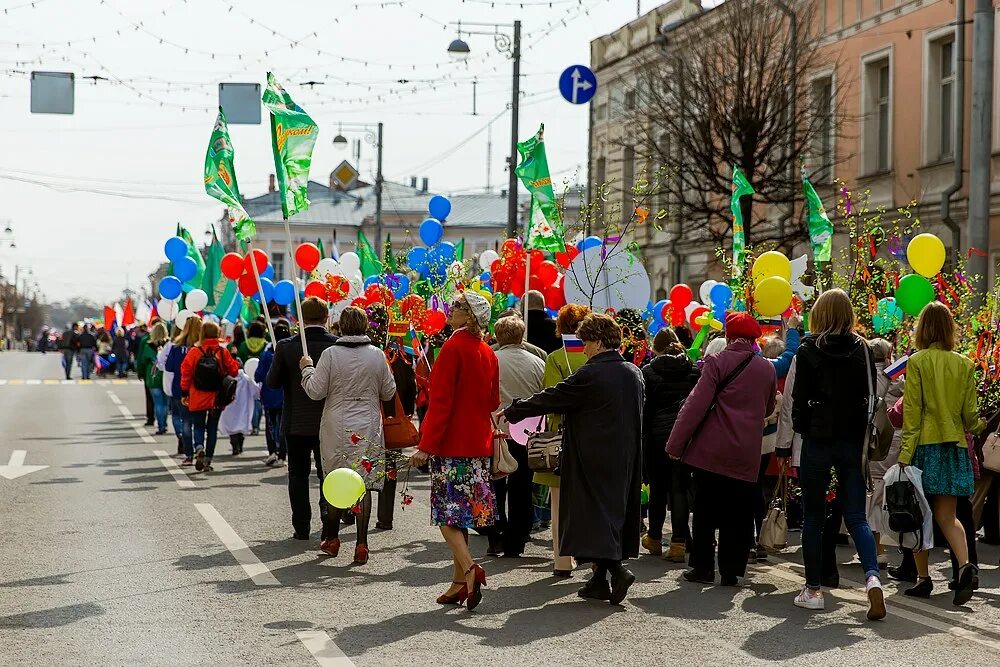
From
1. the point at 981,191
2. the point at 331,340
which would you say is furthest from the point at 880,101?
the point at 331,340

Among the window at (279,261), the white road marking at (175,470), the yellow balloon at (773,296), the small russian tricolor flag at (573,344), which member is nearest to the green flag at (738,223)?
the yellow balloon at (773,296)

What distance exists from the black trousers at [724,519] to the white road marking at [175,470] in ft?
21.4

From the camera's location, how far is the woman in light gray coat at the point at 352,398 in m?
9.66

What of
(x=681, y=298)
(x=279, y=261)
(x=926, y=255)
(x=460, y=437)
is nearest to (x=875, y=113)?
(x=681, y=298)

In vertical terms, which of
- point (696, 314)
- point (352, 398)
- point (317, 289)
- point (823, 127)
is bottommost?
point (352, 398)

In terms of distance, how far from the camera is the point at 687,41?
27.8 metres

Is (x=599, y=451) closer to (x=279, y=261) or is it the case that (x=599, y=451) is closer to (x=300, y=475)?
(x=300, y=475)

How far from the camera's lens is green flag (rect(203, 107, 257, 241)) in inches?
432

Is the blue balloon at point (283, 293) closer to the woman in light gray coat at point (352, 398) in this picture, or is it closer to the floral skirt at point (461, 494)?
the woman in light gray coat at point (352, 398)

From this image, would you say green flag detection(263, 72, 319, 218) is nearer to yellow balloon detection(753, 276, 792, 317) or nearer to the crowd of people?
the crowd of people

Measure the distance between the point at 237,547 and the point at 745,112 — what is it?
17.1 meters

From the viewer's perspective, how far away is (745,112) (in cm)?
2519

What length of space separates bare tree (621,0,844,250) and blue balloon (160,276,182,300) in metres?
8.37

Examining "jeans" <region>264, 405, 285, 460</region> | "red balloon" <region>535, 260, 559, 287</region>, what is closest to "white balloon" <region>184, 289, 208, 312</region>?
"jeans" <region>264, 405, 285, 460</region>
